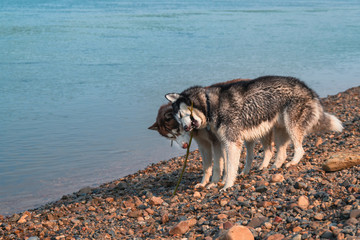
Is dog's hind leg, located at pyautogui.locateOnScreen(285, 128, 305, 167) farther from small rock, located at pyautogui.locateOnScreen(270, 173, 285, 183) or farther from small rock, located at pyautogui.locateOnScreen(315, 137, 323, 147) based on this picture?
small rock, located at pyautogui.locateOnScreen(315, 137, 323, 147)

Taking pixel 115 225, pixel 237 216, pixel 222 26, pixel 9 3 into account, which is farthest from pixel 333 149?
pixel 9 3

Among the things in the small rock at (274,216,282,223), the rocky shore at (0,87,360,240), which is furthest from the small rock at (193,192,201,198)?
the small rock at (274,216,282,223)

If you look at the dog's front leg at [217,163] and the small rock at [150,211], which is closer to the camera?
the small rock at [150,211]

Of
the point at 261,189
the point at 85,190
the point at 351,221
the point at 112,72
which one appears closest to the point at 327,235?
the point at 351,221

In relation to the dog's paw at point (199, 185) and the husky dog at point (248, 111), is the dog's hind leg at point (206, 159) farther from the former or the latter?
the husky dog at point (248, 111)

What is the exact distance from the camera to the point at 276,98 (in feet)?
25.0

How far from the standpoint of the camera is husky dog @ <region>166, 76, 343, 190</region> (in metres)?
7.32

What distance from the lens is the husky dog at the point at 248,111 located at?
24.0ft

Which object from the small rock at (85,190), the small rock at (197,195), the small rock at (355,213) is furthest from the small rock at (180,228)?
the small rock at (85,190)

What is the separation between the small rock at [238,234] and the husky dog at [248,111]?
259cm

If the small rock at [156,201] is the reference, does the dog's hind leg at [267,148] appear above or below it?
above

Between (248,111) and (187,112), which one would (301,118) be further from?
(187,112)

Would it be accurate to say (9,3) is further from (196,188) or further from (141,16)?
(196,188)

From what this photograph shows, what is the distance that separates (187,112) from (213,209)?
162 centimetres
